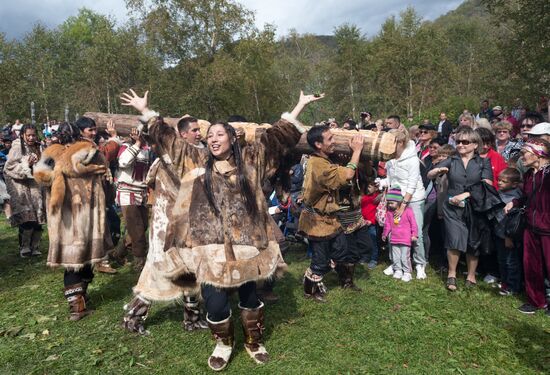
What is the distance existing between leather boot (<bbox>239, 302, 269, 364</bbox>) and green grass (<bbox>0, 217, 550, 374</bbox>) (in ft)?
0.32

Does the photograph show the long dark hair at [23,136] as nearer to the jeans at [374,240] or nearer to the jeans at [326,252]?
the jeans at [326,252]

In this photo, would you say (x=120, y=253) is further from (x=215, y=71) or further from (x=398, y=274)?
(x=215, y=71)

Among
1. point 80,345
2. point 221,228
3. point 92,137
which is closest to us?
point 221,228

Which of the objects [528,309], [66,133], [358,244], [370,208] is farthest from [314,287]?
[66,133]

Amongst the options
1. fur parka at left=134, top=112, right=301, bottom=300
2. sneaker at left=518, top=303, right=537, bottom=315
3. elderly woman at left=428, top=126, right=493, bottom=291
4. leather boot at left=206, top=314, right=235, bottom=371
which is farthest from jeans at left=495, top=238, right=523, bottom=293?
leather boot at left=206, top=314, right=235, bottom=371

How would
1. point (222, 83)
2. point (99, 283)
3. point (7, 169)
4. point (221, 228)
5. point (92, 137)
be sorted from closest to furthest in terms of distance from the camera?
point (221, 228), point (92, 137), point (99, 283), point (7, 169), point (222, 83)

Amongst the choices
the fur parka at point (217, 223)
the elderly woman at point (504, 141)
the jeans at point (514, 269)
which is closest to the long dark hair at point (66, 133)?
the fur parka at point (217, 223)

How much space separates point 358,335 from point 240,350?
1.28 m

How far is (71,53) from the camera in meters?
51.8

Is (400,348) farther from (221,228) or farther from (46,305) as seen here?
(46,305)

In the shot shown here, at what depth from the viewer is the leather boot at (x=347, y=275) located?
18.6 ft

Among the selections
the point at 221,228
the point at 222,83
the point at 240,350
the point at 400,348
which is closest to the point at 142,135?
the point at 221,228

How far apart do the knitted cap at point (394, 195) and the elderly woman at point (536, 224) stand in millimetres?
1586

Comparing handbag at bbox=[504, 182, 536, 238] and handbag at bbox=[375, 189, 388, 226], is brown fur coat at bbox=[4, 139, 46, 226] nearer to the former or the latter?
handbag at bbox=[375, 189, 388, 226]
